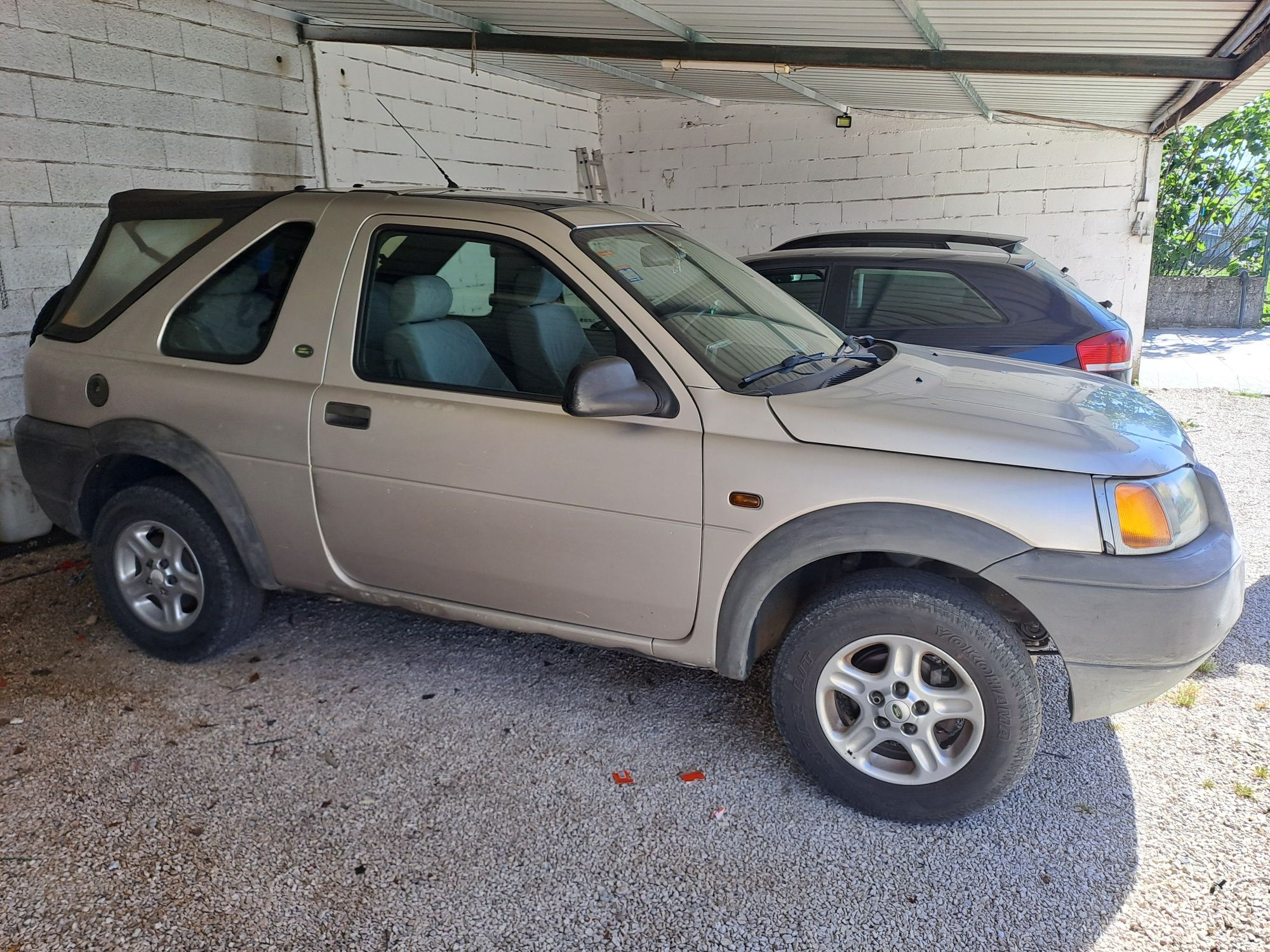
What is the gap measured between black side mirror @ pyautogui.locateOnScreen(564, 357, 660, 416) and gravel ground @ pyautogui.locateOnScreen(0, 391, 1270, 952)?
50.3 inches

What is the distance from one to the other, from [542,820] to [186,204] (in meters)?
2.90

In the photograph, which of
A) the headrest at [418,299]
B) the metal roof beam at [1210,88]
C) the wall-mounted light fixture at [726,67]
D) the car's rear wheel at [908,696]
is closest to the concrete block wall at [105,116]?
the wall-mounted light fixture at [726,67]

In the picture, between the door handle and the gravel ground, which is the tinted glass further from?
the gravel ground

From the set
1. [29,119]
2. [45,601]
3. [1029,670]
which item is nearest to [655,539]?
[1029,670]

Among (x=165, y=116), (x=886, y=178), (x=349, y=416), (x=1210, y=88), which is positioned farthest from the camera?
(x=886, y=178)

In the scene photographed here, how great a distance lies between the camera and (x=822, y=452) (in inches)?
116

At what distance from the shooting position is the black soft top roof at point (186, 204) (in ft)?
12.6

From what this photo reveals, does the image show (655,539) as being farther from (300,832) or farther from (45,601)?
(45,601)

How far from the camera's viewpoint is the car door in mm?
3145

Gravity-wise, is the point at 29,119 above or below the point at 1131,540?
above

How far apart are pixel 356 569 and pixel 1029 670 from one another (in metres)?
2.41

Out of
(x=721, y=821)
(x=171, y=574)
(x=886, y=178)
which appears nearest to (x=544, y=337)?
(x=721, y=821)

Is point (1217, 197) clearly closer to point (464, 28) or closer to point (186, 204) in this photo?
point (464, 28)

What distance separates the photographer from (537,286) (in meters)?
3.35
